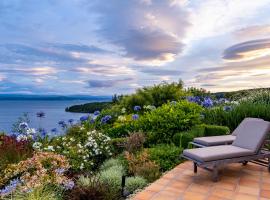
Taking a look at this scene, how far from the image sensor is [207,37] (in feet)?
34.4

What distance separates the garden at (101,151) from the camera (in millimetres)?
4617

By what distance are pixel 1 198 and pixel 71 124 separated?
4.09 m

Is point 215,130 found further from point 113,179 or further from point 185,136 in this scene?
point 113,179

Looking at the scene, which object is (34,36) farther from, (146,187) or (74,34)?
(146,187)

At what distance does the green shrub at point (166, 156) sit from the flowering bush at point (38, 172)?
1.84 m

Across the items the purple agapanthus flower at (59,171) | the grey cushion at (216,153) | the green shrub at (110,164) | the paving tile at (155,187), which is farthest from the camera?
the green shrub at (110,164)

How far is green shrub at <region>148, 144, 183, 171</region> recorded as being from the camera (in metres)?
6.20

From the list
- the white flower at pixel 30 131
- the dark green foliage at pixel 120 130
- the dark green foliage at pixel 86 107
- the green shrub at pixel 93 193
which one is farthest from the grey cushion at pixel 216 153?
the dark green foliage at pixel 86 107

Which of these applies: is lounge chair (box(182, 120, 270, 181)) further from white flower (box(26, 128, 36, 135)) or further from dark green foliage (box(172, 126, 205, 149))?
white flower (box(26, 128, 36, 135))

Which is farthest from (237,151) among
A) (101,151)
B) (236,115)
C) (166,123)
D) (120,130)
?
(236,115)

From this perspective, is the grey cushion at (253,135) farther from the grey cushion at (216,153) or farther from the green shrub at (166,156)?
the green shrub at (166,156)

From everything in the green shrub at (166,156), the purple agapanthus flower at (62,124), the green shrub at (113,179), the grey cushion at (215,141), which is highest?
the purple agapanthus flower at (62,124)

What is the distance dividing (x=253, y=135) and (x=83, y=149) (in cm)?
348

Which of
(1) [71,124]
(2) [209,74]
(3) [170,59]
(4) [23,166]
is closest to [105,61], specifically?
(3) [170,59]
